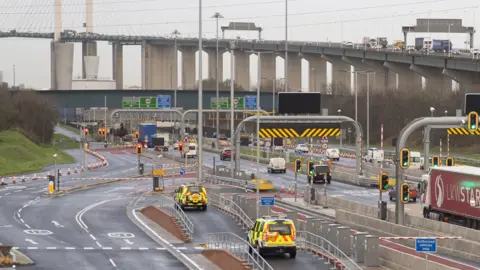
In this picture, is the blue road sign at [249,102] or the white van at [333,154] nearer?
the white van at [333,154]

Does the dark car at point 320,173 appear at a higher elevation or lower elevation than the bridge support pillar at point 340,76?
lower

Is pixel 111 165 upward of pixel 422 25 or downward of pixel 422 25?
downward

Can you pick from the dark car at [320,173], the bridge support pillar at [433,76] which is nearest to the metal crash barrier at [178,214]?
the dark car at [320,173]

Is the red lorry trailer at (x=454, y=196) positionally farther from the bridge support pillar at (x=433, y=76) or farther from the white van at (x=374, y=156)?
the bridge support pillar at (x=433, y=76)

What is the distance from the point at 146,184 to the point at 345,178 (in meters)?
16.3

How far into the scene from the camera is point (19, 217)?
62.6 m

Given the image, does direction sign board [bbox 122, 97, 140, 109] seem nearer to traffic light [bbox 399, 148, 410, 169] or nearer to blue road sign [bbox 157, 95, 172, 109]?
blue road sign [bbox 157, 95, 172, 109]

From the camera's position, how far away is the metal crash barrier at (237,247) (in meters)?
39.0

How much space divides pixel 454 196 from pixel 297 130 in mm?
28060

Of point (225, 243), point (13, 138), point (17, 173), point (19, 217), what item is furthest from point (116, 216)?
point (13, 138)

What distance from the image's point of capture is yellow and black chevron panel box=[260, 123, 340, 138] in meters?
78.2

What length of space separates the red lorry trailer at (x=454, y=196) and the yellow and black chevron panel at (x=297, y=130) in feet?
75.2

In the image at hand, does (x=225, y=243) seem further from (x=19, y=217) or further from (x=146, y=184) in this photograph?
(x=146, y=184)

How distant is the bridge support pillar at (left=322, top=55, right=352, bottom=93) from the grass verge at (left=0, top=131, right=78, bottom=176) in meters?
49.0
